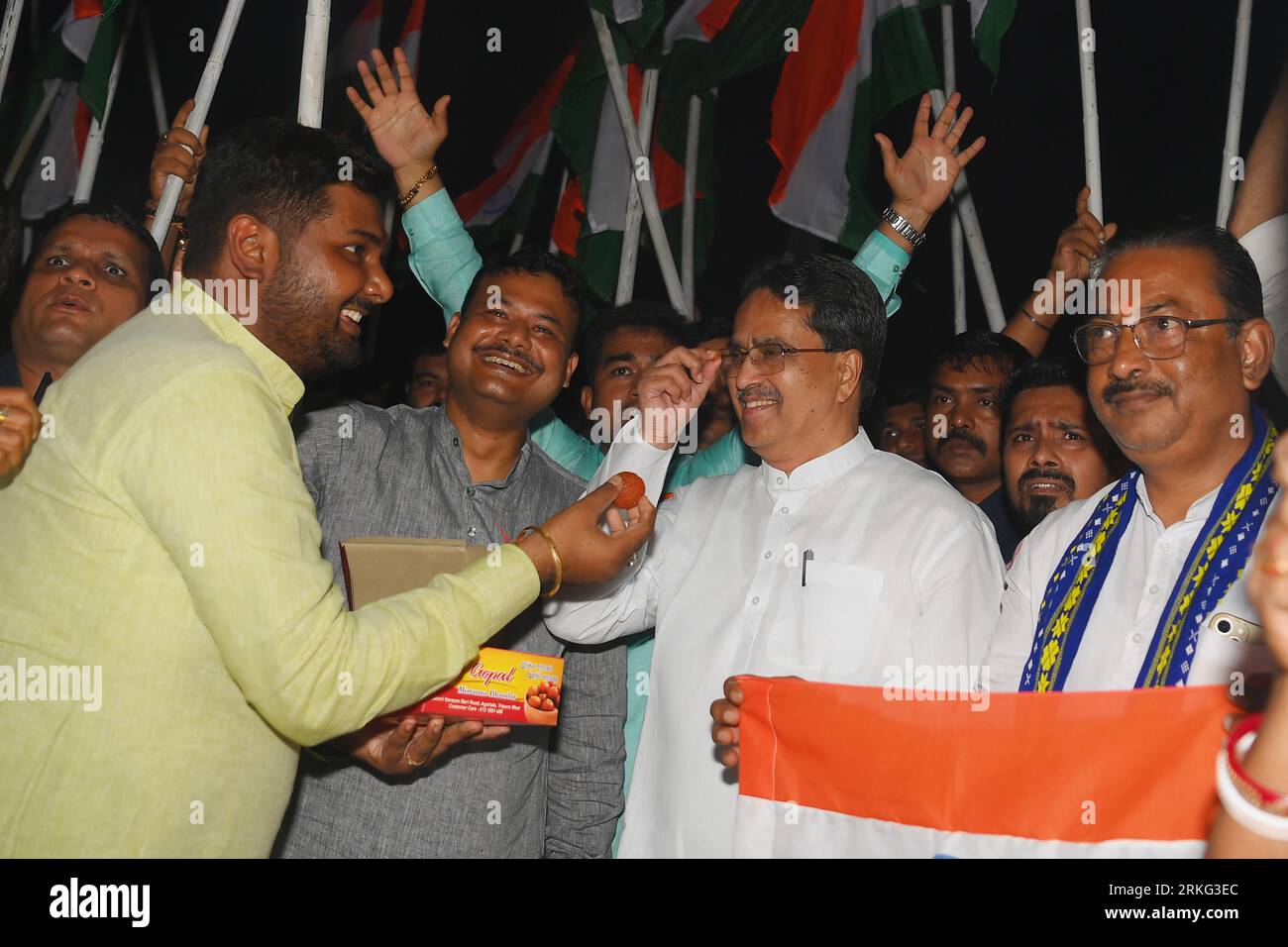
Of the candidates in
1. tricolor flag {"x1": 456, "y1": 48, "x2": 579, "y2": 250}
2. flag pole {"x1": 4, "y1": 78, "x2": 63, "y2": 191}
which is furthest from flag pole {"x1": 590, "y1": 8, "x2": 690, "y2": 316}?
flag pole {"x1": 4, "y1": 78, "x2": 63, "y2": 191}

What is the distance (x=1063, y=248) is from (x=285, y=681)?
3.71m

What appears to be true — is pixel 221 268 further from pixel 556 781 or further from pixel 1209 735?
pixel 1209 735

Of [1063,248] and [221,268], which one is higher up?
[1063,248]

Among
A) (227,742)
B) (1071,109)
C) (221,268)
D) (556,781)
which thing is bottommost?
(556,781)

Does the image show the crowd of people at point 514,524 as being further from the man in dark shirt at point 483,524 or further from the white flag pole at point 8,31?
the white flag pole at point 8,31

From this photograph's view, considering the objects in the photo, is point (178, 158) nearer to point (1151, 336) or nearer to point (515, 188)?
point (1151, 336)

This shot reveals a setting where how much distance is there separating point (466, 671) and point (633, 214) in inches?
192

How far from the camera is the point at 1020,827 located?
227 centimetres

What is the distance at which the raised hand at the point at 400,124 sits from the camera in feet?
13.6

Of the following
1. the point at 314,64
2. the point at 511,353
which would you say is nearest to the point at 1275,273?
the point at 511,353

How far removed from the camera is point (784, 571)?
311cm

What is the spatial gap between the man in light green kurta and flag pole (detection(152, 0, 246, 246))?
2075 mm
